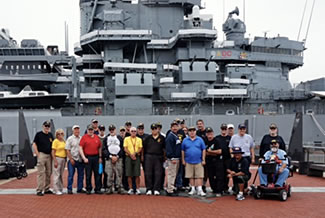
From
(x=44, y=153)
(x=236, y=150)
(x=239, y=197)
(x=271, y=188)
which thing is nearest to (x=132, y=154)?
(x=44, y=153)

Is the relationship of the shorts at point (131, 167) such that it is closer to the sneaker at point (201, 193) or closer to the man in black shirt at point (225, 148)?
the sneaker at point (201, 193)

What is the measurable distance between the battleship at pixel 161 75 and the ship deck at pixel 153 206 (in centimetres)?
1383

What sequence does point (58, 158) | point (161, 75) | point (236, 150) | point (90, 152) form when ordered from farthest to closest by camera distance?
point (161, 75) → point (58, 158) → point (90, 152) → point (236, 150)

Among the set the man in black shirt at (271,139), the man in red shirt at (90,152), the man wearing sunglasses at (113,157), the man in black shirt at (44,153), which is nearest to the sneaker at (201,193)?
the man in black shirt at (271,139)

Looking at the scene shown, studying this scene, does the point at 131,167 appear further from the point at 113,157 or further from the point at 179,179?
the point at 179,179

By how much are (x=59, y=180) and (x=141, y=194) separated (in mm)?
1986

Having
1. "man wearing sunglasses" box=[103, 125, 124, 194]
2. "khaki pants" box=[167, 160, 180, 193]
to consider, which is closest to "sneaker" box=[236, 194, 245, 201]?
"khaki pants" box=[167, 160, 180, 193]

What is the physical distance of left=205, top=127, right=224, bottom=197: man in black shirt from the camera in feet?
24.7

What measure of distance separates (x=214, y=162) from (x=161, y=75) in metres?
19.1

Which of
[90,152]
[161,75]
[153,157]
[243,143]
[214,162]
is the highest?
[161,75]

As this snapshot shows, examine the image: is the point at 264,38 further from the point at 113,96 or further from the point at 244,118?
the point at 113,96

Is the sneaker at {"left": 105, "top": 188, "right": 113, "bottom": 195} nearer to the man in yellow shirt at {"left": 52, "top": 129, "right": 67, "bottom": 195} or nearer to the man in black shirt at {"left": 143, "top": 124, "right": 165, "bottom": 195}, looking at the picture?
the man in black shirt at {"left": 143, "top": 124, "right": 165, "bottom": 195}

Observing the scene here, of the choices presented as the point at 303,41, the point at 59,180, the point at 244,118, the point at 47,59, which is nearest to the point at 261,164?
the point at 59,180

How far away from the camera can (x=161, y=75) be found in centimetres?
2631
